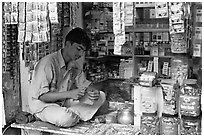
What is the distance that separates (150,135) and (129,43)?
3.10 metres

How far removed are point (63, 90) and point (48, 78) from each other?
31 cm

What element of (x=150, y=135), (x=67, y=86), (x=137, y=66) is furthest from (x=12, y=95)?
(x=137, y=66)

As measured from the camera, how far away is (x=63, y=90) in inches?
137

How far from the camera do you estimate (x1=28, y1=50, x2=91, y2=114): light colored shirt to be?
318 centimetres

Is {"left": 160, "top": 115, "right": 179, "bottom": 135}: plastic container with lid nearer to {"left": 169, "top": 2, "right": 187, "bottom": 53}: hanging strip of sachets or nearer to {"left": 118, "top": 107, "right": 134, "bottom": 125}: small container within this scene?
{"left": 118, "top": 107, "right": 134, "bottom": 125}: small container

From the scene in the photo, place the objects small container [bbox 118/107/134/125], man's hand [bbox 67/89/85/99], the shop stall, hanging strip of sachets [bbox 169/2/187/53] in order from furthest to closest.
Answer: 1. small container [bbox 118/107/134/125]
2. man's hand [bbox 67/89/85/99]
3. the shop stall
4. hanging strip of sachets [bbox 169/2/187/53]

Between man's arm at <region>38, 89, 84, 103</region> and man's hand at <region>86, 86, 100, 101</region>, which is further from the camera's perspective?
man's hand at <region>86, 86, 100, 101</region>

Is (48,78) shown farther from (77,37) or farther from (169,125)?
(169,125)

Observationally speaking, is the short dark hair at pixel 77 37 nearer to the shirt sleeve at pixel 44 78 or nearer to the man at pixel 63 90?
the man at pixel 63 90

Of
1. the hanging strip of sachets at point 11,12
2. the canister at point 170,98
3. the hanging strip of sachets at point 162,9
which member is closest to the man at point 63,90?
the hanging strip of sachets at point 11,12

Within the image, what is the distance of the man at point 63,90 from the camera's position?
10.2 feet

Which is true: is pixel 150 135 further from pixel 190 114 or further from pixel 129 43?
pixel 129 43

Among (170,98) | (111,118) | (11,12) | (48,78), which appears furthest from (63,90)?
(170,98)

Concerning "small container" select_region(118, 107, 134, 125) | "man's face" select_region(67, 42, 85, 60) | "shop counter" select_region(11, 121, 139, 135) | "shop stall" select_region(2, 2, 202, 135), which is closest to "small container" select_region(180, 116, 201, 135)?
"shop stall" select_region(2, 2, 202, 135)
